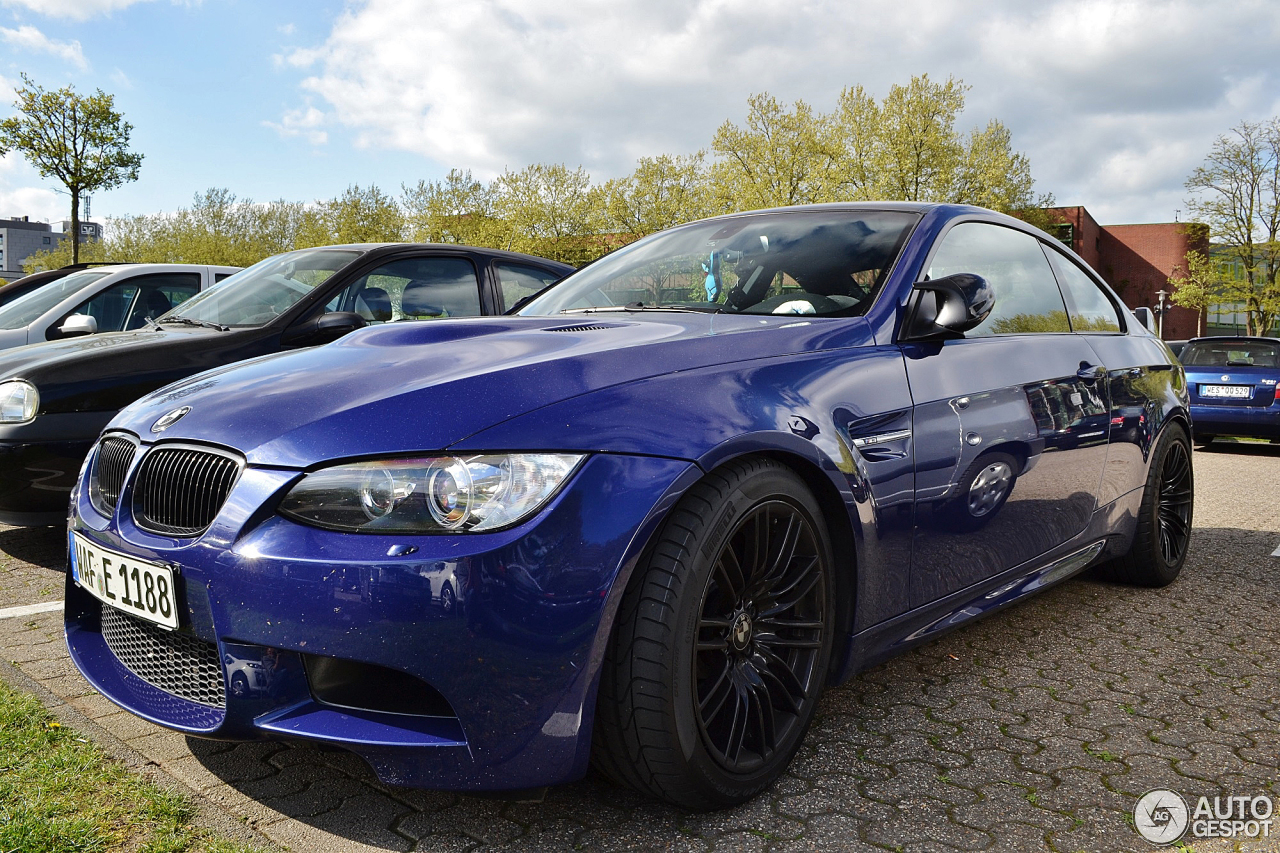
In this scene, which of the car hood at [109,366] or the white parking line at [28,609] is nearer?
the white parking line at [28,609]

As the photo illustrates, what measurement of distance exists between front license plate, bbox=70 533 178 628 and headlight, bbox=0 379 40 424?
2.09 m

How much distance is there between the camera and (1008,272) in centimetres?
357

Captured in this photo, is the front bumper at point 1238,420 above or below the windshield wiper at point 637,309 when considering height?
below

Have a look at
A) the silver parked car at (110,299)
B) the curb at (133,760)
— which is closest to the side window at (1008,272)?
the curb at (133,760)

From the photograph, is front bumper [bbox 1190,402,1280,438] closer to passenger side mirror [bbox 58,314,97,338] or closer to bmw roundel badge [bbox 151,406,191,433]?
passenger side mirror [bbox 58,314,97,338]

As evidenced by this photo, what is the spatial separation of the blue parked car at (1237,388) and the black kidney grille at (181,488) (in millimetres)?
12624

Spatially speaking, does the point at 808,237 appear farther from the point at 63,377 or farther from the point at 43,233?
the point at 43,233

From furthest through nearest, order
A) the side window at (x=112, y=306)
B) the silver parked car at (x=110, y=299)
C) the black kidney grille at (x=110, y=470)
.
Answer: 1. the side window at (x=112, y=306)
2. the silver parked car at (x=110, y=299)
3. the black kidney grille at (x=110, y=470)

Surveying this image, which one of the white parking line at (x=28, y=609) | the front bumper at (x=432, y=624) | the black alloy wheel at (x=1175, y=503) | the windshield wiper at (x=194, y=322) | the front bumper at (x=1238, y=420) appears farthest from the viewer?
the front bumper at (x=1238, y=420)

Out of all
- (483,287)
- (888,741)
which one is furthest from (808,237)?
(483,287)

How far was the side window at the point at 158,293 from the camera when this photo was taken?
8.04m

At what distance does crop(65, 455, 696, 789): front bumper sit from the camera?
182 centimetres

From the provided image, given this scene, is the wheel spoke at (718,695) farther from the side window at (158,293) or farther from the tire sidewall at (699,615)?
the side window at (158,293)

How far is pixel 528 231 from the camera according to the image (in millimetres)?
45031
